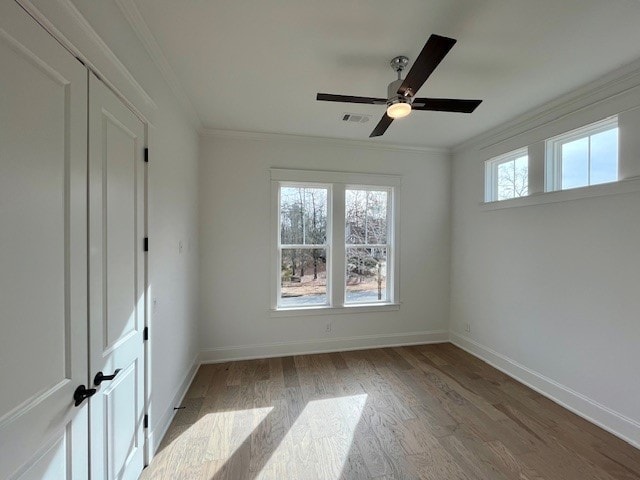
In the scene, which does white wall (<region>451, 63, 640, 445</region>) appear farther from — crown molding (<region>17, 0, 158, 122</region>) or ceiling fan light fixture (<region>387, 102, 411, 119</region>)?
crown molding (<region>17, 0, 158, 122</region>)

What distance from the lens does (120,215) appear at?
1462 mm

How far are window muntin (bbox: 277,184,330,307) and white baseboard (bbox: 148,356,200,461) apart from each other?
1220 mm

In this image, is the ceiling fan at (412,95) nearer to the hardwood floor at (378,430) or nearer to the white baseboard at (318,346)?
the hardwood floor at (378,430)

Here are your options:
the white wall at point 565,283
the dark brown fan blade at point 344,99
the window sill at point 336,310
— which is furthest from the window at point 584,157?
the window sill at point 336,310

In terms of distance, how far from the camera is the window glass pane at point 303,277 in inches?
139

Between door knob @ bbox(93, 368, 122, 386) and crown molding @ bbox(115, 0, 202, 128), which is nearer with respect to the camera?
door knob @ bbox(93, 368, 122, 386)

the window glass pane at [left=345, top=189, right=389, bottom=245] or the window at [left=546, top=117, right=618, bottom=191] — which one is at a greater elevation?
the window at [left=546, top=117, right=618, bottom=191]

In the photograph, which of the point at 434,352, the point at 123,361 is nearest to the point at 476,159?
the point at 434,352

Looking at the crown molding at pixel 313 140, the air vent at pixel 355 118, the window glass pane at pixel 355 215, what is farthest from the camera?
the window glass pane at pixel 355 215

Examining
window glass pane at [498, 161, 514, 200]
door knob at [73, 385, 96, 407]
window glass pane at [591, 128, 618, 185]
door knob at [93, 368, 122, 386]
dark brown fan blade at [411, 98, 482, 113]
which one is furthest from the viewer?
window glass pane at [498, 161, 514, 200]

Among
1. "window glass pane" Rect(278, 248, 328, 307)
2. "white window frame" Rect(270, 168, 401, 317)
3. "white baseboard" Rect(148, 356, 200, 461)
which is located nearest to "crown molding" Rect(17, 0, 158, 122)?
"white window frame" Rect(270, 168, 401, 317)

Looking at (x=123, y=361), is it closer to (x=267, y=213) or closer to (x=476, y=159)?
(x=267, y=213)

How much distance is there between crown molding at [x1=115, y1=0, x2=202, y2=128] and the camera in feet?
4.86

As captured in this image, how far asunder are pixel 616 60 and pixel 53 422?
3766 mm
